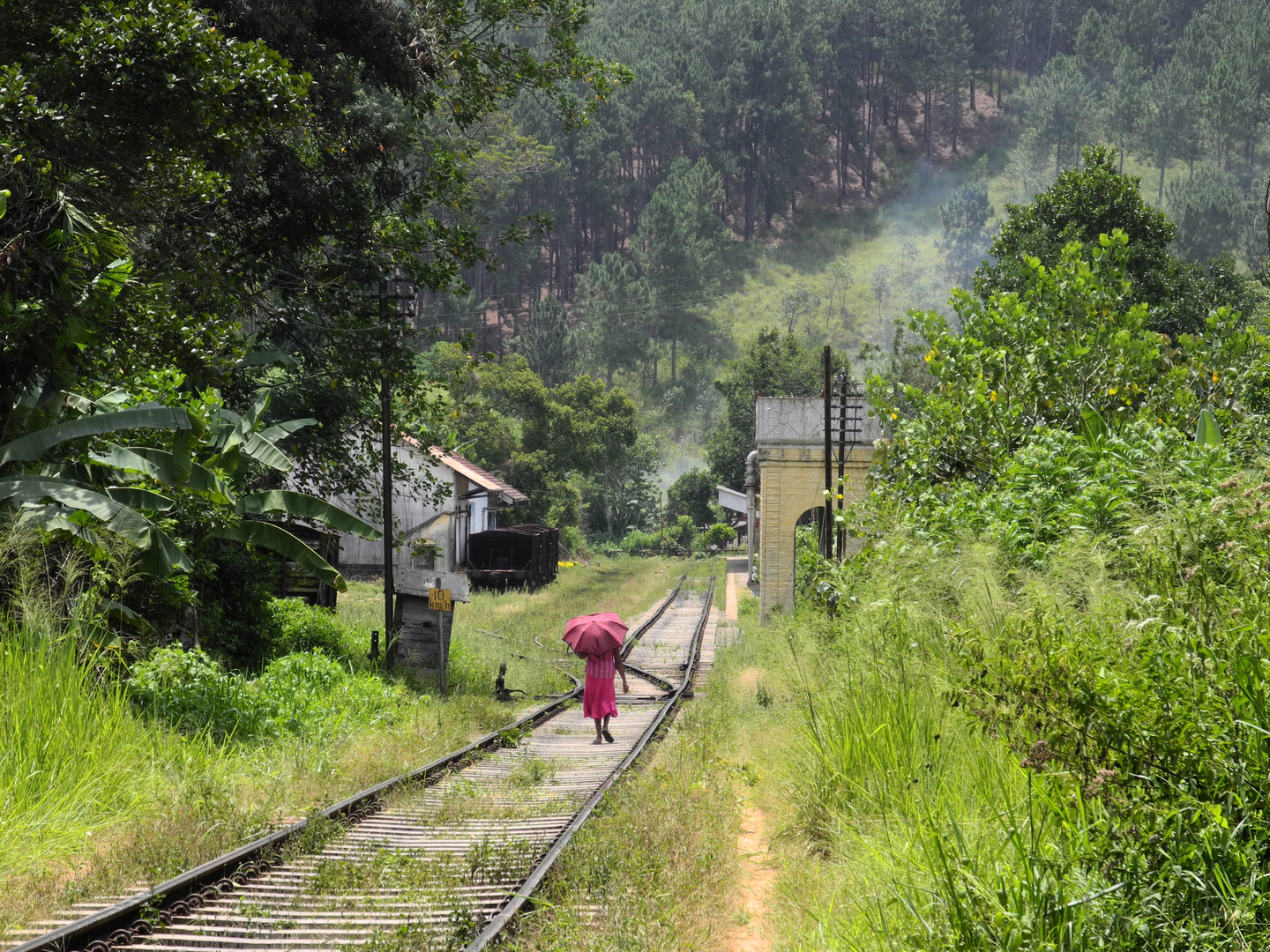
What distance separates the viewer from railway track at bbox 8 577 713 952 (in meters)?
5.70

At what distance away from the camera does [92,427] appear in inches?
424

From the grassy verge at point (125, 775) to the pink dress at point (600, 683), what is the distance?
5.45 ft

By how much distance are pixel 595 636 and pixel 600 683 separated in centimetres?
72

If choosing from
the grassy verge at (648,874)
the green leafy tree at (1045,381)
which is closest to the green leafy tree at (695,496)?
the green leafy tree at (1045,381)

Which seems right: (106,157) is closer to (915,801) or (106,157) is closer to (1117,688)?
(915,801)

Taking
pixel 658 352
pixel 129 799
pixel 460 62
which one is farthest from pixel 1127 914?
pixel 658 352

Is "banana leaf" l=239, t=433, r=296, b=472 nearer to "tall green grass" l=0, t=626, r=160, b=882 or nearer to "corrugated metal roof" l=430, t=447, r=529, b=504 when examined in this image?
"tall green grass" l=0, t=626, r=160, b=882

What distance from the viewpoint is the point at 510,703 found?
17250mm

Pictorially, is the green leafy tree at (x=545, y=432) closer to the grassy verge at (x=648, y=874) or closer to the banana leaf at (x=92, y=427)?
the banana leaf at (x=92, y=427)

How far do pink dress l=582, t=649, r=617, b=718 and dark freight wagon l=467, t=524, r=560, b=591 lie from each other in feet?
92.9

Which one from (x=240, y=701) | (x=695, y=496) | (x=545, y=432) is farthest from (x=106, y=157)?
(x=695, y=496)

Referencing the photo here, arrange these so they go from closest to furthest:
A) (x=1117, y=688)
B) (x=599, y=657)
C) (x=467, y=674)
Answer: (x=1117, y=688) → (x=599, y=657) → (x=467, y=674)

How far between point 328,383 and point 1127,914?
1680 cm

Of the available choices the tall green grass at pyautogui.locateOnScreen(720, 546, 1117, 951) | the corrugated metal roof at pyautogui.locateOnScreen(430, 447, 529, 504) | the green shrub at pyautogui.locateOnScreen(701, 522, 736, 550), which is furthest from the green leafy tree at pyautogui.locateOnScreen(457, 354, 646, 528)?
the tall green grass at pyautogui.locateOnScreen(720, 546, 1117, 951)
